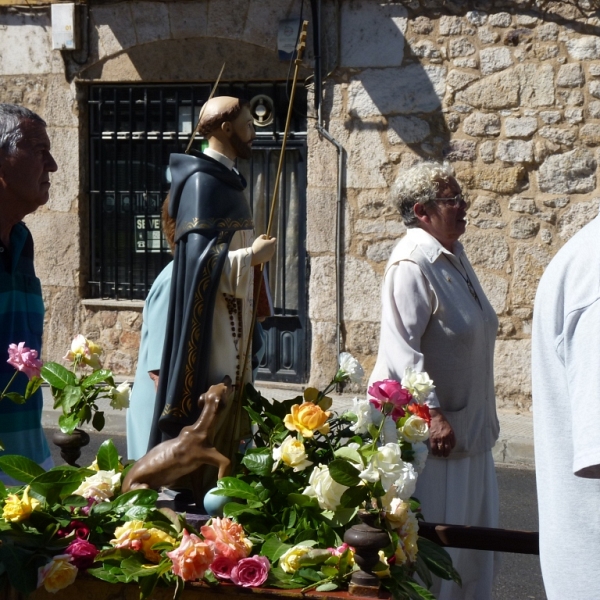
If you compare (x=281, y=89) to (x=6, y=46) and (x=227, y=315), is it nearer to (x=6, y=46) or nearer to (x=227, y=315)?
(x=6, y=46)

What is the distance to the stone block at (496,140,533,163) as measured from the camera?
813 cm

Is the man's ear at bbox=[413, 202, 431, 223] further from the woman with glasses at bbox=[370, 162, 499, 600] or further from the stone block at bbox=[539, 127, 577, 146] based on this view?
the stone block at bbox=[539, 127, 577, 146]

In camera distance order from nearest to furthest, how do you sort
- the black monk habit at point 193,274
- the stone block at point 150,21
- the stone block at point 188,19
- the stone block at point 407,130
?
1. the black monk habit at point 193,274
2. the stone block at point 407,130
3. the stone block at point 188,19
4. the stone block at point 150,21

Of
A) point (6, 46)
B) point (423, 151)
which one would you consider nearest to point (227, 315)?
point (423, 151)

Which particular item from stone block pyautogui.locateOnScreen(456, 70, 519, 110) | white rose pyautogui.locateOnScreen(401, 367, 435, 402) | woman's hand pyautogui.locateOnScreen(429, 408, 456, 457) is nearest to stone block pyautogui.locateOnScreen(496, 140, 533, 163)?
stone block pyautogui.locateOnScreen(456, 70, 519, 110)

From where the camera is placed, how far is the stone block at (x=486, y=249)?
8219 millimetres

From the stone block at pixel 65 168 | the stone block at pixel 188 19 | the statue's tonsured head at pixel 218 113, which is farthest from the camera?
the stone block at pixel 65 168

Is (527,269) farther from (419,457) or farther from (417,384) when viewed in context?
(419,457)

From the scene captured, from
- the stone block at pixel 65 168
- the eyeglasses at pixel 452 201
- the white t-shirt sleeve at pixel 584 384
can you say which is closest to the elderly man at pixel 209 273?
the eyeglasses at pixel 452 201

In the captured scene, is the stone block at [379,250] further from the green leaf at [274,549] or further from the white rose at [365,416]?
the green leaf at [274,549]

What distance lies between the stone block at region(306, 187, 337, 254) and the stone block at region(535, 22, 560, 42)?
208cm

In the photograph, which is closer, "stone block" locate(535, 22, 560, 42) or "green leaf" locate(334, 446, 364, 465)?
"green leaf" locate(334, 446, 364, 465)

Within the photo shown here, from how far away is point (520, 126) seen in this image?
26.7ft

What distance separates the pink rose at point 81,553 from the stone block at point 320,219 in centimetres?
669
